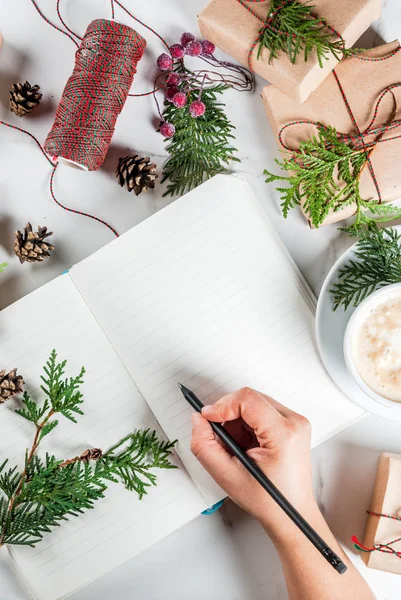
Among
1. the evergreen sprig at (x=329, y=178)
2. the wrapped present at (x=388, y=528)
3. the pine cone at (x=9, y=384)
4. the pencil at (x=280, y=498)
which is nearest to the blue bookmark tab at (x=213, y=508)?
the pencil at (x=280, y=498)

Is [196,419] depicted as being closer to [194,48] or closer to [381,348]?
[381,348]

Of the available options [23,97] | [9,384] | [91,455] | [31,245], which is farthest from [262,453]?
[23,97]

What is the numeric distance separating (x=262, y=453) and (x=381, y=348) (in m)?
0.26

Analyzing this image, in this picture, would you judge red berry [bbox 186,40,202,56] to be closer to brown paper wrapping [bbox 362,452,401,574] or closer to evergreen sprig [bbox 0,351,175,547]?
evergreen sprig [bbox 0,351,175,547]

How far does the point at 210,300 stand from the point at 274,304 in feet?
0.38

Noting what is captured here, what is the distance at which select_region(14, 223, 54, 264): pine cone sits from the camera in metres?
0.96

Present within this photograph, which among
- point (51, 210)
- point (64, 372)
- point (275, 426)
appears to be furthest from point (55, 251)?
point (275, 426)

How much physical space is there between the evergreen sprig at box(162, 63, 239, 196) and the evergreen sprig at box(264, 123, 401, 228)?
0.13m

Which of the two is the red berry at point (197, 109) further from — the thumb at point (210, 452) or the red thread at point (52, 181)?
the thumb at point (210, 452)

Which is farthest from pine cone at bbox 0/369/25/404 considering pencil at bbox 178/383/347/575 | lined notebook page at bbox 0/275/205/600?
pencil at bbox 178/383/347/575

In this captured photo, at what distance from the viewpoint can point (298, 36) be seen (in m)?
0.84

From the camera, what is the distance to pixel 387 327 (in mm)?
826

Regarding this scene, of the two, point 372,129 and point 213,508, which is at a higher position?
point 372,129

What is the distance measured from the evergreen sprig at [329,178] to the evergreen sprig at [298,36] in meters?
0.13
